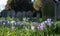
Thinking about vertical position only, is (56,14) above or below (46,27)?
below

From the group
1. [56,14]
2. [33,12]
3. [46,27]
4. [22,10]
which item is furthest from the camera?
[22,10]

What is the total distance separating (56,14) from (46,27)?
12.0 m

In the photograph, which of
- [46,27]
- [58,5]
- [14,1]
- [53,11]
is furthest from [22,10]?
[46,27]

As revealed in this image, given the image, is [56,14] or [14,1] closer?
[56,14]

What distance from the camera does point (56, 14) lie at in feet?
54.1

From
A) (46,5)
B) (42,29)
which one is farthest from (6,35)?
(46,5)

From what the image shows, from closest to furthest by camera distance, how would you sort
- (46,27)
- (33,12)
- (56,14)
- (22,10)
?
(46,27)
(56,14)
(33,12)
(22,10)

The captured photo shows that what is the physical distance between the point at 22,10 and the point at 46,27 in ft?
65.5

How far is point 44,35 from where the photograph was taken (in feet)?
14.0

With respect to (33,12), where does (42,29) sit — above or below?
above

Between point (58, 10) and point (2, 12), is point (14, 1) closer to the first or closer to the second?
point (2, 12)

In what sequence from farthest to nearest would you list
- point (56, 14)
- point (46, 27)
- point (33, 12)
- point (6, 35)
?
point (33, 12) < point (56, 14) < point (46, 27) < point (6, 35)

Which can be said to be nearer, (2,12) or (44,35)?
(44,35)

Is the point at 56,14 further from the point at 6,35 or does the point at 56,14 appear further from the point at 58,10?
the point at 6,35
